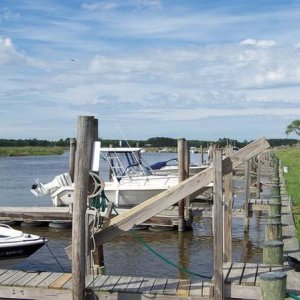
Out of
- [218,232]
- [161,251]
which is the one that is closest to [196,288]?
[218,232]

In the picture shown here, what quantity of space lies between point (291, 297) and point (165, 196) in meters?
1.99

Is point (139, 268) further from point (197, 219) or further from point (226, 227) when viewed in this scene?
point (197, 219)

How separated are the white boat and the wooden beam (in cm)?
1425

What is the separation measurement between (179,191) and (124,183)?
15.8 meters

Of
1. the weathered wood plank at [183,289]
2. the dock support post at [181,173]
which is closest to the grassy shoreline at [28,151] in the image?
the dock support post at [181,173]

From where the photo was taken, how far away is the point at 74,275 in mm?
6816

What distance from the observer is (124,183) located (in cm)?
2272

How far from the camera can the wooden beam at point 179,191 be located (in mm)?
6950

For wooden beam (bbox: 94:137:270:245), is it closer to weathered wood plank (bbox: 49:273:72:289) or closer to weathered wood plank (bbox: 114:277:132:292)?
weathered wood plank (bbox: 114:277:132:292)

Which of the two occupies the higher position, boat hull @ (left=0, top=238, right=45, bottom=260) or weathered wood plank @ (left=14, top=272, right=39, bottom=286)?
weathered wood plank @ (left=14, top=272, right=39, bottom=286)

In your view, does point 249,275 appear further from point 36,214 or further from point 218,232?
point 36,214

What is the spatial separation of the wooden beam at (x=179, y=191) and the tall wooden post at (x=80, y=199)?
64 cm

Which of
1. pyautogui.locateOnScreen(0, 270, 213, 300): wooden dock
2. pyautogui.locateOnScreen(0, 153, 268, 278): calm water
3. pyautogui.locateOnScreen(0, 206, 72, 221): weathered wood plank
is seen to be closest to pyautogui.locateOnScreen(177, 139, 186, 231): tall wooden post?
pyautogui.locateOnScreen(0, 153, 268, 278): calm water

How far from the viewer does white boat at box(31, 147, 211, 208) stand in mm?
22047
